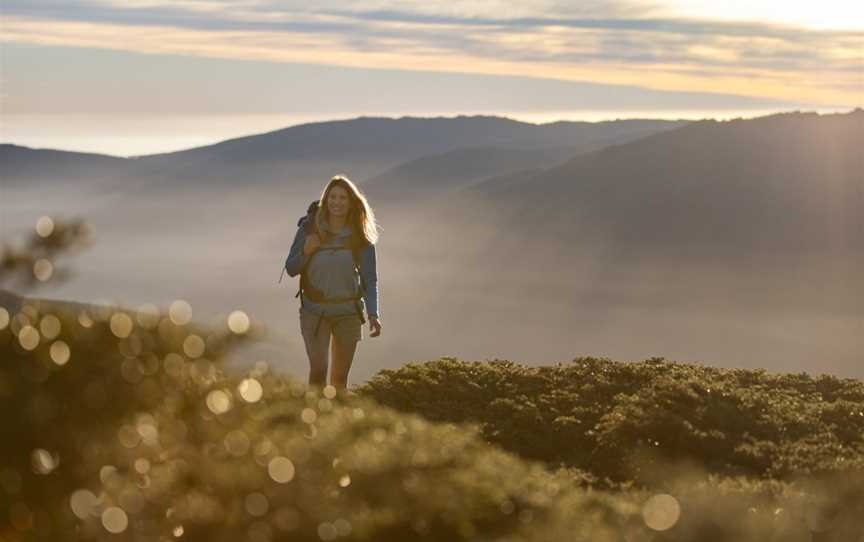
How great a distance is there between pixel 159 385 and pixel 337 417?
4.66 feet

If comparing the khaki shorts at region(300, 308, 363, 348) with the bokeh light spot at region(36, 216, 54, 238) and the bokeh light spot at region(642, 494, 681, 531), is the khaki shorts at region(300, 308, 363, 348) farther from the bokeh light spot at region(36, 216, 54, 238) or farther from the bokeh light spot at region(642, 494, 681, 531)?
the bokeh light spot at region(36, 216, 54, 238)

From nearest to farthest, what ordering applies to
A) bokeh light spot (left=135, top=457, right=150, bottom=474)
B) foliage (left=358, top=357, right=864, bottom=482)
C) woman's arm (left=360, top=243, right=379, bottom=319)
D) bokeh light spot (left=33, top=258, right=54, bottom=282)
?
bokeh light spot (left=135, top=457, right=150, bottom=474)
bokeh light spot (left=33, top=258, right=54, bottom=282)
foliage (left=358, top=357, right=864, bottom=482)
woman's arm (left=360, top=243, right=379, bottom=319)

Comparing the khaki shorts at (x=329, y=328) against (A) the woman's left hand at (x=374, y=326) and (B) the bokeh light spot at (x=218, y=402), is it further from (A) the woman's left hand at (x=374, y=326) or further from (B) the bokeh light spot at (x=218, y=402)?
(B) the bokeh light spot at (x=218, y=402)

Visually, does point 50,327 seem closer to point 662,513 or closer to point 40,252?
point 40,252

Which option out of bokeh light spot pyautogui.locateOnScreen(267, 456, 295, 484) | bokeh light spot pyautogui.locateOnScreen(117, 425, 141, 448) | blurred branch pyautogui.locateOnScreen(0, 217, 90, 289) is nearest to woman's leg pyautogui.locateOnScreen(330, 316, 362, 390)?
blurred branch pyautogui.locateOnScreen(0, 217, 90, 289)

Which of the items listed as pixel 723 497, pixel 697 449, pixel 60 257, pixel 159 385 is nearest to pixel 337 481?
pixel 159 385

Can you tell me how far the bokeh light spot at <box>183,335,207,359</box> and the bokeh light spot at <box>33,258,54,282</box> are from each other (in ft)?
2.55

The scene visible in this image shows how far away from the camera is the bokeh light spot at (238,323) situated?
18.2ft

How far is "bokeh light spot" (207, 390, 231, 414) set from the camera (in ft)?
17.3

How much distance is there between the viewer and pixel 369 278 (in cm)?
984

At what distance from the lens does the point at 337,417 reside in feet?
20.5

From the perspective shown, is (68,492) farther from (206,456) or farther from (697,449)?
(697,449)

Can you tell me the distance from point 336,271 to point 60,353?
16.0 ft

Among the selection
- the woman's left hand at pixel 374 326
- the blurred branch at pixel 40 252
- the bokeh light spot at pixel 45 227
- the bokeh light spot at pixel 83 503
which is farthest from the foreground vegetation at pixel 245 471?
the woman's left hand at pixel 374 326
